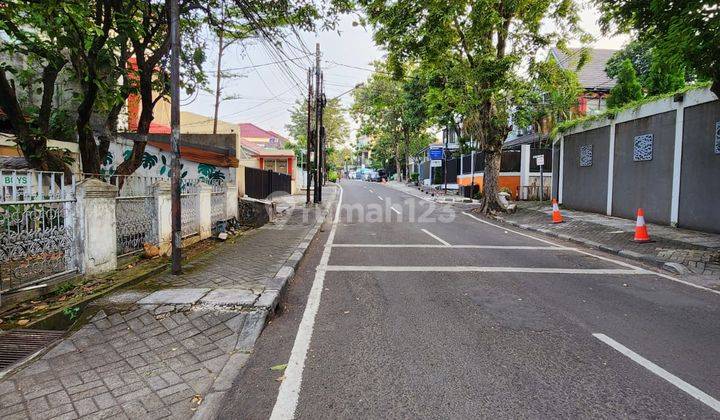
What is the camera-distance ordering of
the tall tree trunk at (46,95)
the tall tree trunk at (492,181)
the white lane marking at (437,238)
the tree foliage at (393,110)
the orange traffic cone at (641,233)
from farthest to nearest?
the tree foliage at (393,110) < the tall tree trunk at (492,181) < the white lane marking at (437,238) < the orange traffic cone at (641,233) < the tall tree trunk at (46,95)

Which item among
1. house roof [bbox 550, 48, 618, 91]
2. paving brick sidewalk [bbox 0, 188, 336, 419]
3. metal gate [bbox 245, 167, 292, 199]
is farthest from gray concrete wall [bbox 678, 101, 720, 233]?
metal gate [bbox 245, 167, 292, 199]

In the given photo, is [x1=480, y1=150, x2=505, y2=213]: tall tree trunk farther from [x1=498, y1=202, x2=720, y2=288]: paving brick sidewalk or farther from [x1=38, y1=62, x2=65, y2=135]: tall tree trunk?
[x1=38, y1=62, x2=65, y2=135]: tall tree trunk

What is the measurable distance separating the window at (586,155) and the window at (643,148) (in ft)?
8.94

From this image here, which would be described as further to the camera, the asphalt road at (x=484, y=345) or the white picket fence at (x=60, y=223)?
the white picket fence at (x=60, y=223)

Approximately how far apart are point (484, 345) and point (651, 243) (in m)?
7.98

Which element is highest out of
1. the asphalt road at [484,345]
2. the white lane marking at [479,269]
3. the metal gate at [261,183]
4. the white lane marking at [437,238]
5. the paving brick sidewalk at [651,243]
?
the metal gate at [261,183]

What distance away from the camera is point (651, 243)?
9.77m

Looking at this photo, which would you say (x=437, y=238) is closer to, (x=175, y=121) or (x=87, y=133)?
(x=175, y=121)

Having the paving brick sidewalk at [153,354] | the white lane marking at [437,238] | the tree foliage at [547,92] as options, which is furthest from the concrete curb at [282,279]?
the tree foliage at [547,92]

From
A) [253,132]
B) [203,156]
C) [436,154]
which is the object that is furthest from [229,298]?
[253,132]

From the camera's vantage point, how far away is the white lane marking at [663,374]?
3080 millimetres

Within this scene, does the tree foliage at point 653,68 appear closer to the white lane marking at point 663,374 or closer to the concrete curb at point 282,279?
the white lane marking at point 663,374

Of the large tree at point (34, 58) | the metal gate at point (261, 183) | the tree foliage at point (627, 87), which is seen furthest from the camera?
the metal gate at point (261, 183)

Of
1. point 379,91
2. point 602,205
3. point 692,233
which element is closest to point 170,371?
point 692,233
